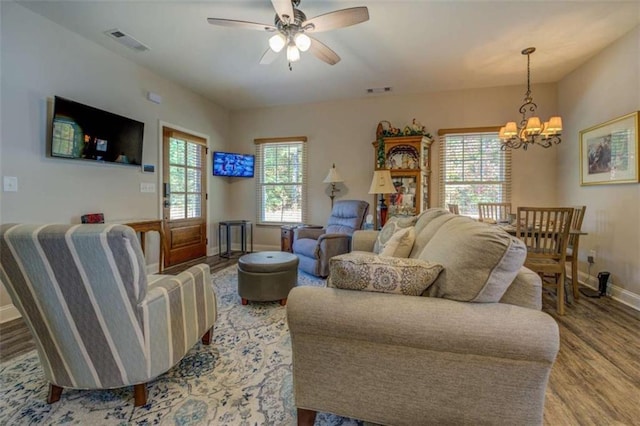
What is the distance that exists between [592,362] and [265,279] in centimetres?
247

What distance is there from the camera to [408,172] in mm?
4500

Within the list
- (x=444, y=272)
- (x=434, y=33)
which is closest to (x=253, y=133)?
(x=434, y=33)

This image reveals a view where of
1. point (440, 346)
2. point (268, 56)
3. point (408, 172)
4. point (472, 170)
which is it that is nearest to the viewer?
point (440, 346)

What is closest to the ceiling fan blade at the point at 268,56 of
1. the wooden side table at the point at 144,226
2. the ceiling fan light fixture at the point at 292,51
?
the ceiling fan light fixture at the point at 292,51

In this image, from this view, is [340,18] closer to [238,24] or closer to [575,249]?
[238,24]

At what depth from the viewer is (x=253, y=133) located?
5.58 m

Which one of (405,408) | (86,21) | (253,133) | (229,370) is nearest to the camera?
(405,408)

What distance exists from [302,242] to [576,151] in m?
3.93

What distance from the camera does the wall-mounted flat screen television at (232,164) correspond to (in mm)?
5223

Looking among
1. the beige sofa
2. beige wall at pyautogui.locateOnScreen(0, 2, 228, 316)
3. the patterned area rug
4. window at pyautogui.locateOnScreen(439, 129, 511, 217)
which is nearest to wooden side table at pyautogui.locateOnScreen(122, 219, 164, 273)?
beige wall at pyautogui.locateOnScreen(0, 2, 228, 316)

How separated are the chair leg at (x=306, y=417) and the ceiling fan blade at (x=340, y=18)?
2.53 meters

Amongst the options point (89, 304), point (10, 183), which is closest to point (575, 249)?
point (89, 304)

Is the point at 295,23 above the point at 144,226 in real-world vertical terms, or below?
above

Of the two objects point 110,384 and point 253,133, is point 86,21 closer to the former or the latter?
point 253,133
